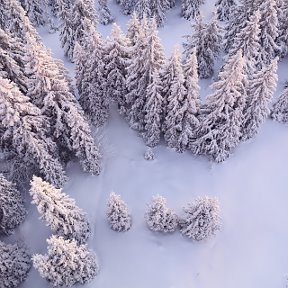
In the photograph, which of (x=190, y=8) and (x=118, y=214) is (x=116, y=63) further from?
(x=190, y=8)

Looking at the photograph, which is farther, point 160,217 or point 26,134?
point 160,217

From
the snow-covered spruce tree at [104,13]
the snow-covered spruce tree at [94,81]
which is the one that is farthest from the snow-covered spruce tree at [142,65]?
the snow-covered spruce tree at [104,13]

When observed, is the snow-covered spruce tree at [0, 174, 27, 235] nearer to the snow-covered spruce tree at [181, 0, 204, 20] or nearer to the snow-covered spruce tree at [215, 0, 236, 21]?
the snow-covered spruce tree at [181, 0, 204, 20]

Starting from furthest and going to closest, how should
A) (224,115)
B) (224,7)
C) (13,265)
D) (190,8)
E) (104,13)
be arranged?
(104,13), (190,8), (224,7), (224,115), (13,265)

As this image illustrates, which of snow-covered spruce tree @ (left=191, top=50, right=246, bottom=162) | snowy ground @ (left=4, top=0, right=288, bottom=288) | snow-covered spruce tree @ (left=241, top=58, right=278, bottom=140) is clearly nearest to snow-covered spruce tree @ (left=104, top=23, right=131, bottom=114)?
snowy ground @ (left=4, top=0, right=288, bottom=288)

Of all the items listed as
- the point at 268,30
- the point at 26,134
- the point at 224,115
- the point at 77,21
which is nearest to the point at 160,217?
the point at 224,115

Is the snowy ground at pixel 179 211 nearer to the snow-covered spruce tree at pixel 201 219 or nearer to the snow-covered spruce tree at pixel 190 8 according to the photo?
the snow-covered spruce tree at pixel 201 219

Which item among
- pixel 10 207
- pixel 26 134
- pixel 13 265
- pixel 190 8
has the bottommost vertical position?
pixel 13 265

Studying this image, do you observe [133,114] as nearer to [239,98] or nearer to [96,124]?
[96,124]
